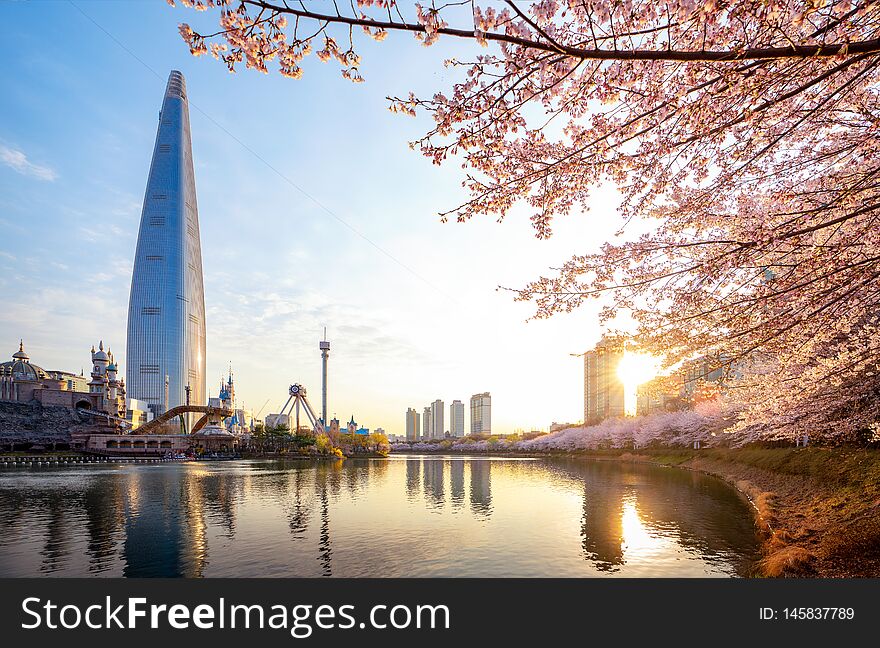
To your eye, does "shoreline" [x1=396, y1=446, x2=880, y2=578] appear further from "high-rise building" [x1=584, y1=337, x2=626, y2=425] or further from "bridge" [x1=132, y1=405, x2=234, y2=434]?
"bridge" [x1=132, y1=405, x2=234, y2=434]

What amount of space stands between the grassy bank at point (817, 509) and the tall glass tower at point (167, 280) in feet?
538

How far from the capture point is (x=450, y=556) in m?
19.2

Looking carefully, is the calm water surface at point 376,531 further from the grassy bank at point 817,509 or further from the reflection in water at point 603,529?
the grassy bank at point 817,509

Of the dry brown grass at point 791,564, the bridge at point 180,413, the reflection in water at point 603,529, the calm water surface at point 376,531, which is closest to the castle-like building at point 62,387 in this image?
the bridge at point 180,413

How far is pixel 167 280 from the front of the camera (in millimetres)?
162125

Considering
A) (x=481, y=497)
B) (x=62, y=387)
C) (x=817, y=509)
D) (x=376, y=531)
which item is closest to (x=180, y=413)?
(x=62, y=387)

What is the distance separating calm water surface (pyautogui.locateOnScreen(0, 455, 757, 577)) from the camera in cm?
1786

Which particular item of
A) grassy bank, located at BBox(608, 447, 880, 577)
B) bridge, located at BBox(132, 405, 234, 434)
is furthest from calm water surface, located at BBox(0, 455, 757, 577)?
bridge, located at BBox(132, 405, 234, 434)

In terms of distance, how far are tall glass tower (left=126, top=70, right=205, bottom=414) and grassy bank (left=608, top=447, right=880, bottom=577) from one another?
164042 mm

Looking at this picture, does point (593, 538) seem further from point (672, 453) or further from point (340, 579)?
point (672, 453)

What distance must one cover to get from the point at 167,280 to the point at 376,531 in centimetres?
16203

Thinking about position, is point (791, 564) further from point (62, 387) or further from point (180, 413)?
point (62, 387)

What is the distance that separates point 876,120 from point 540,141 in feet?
15.8

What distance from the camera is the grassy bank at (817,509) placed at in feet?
45.9
